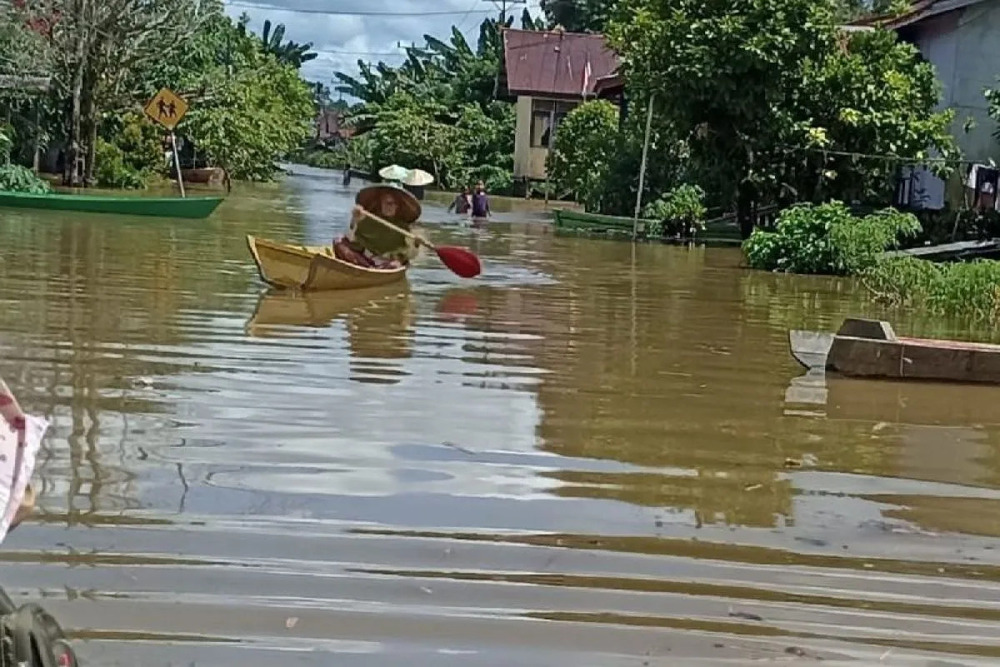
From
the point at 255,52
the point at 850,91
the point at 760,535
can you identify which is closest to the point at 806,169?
the point at 850,91

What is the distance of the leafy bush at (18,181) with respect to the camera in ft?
93.1

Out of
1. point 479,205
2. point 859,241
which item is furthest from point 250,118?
point 859,241

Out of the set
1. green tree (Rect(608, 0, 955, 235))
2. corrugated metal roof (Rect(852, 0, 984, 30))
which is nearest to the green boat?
green tree (Rect(608, 0, 955, 235))

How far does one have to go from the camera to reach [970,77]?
26594mm

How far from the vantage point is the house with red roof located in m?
53.6

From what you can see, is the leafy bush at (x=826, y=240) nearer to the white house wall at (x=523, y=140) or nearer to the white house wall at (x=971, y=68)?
the white house wall at (x=971, y=68)

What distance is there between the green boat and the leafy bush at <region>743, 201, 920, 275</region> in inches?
402

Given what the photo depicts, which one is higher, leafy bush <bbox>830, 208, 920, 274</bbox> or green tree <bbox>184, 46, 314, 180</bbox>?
green tree <bbox>184, 46, 314, 180</bbox>

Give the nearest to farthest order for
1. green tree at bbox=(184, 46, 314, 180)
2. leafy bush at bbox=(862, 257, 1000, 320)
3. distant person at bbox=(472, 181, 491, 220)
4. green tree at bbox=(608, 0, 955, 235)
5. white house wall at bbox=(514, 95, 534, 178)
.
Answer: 1. leafy bush at bbox=(862, 257, 1000, 320)
2. green tree at bbox=(608, 0, 955, 235)
3. distant person at bbox=(472, 181, 491, 220)
4. green tree at bbox=(184, 46, 314, 180)
5. white house wall at bbox=(514, 95, 534, 178)

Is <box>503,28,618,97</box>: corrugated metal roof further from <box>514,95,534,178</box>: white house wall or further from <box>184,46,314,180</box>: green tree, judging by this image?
<box>184,46,314,180</box>: green tree

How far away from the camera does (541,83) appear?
53625mm

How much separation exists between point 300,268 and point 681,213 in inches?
562

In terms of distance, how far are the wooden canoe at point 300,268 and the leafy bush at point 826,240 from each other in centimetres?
880

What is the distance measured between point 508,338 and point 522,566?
737cm
